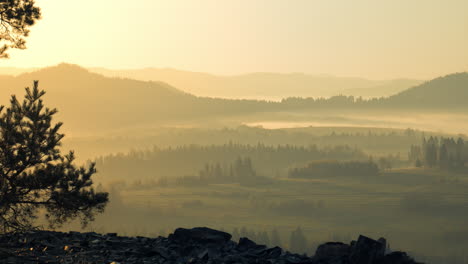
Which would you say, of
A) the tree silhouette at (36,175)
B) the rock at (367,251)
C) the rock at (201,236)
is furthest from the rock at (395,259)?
the tree silhouette at (36,175)

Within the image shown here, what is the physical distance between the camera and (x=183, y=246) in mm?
27719

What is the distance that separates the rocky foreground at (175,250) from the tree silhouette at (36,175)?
2.14 metres

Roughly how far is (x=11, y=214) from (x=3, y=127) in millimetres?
4712

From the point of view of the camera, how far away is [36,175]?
104 ft

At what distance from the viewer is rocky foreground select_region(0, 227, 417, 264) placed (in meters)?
24.7

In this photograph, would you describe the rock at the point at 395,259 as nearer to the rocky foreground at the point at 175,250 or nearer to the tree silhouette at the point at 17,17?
the rocky foreground at the point at 175,250

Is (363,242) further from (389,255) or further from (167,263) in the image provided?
(167,263)

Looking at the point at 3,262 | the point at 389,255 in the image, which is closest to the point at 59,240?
the point at 3,262

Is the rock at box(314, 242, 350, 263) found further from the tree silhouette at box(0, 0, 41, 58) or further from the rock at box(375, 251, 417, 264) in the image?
the tree silhouette at box(0, 0, 41, 58)

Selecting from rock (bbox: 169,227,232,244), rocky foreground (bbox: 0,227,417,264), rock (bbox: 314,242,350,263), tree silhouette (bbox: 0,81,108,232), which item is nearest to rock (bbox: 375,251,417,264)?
rocky foreground (bbox: 0,227,417,264)

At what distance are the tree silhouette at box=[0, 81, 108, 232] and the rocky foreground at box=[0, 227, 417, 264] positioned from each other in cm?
214

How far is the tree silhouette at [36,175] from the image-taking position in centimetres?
3102

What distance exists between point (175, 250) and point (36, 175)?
31.3ft

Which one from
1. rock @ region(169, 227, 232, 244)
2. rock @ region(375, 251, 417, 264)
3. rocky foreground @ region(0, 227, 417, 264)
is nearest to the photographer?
rock @ region(375, 251, 417, 264)
